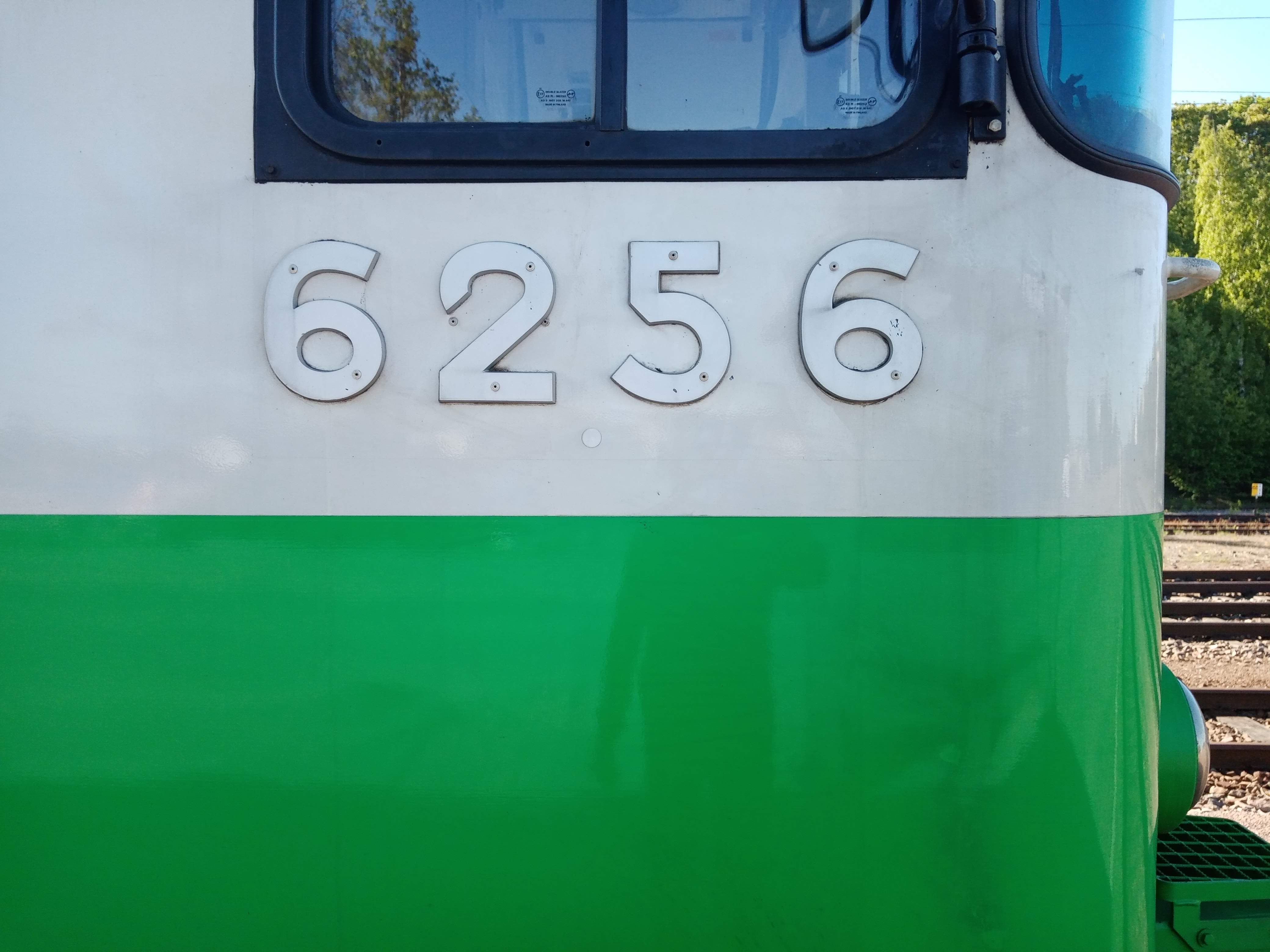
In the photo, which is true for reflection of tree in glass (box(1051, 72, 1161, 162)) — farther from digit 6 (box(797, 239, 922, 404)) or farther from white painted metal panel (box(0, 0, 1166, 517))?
digit 6 (box(797, 239, 922, 404))

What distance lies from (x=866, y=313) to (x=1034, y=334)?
28cm

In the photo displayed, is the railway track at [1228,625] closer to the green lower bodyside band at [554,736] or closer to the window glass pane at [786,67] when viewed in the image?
the green lower bodyside band at [554,736]

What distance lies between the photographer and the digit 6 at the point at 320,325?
1.46 metres

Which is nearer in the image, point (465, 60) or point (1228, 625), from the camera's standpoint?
point (465, 60)

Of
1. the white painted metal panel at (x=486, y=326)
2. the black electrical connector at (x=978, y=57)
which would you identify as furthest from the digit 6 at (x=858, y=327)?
the black electrical connector at (x=978, y=57)

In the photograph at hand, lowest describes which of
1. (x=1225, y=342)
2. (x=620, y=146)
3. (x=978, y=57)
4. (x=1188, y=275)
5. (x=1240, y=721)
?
(x=1240, y=721)

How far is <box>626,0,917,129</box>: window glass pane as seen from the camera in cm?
148

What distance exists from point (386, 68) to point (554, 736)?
3.73ft

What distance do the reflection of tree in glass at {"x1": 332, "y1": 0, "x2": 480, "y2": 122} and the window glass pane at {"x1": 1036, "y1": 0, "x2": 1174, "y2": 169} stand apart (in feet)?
3.19

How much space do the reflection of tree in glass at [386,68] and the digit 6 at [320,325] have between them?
0.83ft

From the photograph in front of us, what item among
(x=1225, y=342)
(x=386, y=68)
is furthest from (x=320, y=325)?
(x=1225, y=342)

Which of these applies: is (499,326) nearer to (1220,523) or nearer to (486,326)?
(486,326)

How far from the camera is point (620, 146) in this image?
1.46m

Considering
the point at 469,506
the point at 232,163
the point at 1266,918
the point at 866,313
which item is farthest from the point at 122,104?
the point at 1266,918
